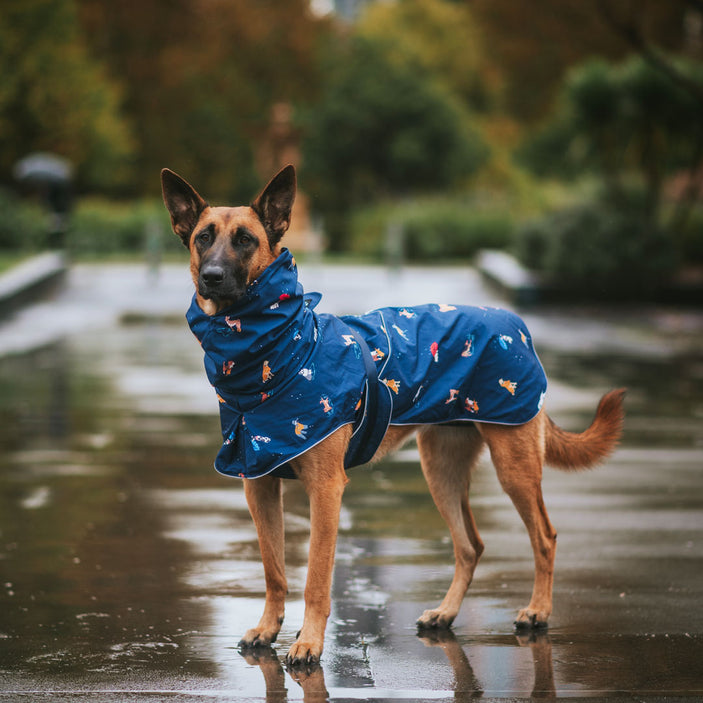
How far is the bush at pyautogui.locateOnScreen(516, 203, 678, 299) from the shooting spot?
20.6 m

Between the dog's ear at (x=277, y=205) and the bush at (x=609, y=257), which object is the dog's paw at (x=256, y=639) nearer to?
the dog's ear at (x=277, y=205)

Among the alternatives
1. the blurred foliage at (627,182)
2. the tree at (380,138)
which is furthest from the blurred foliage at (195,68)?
the blurred foliage at (627,182)

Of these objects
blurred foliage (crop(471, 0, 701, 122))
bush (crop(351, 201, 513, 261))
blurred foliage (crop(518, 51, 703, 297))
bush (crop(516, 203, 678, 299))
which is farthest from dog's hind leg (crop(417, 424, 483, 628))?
blurred foliage (crop(471, 0, 701, 122))

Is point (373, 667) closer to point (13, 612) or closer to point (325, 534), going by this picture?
point (325, 534)

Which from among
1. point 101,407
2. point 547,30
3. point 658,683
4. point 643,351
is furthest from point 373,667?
point 547,30

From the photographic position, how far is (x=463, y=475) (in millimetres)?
5680

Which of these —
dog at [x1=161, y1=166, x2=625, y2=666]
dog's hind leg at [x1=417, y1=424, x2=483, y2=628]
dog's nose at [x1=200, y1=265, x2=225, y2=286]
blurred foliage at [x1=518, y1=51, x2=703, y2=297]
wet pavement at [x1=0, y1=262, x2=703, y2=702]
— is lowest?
blurred foliage at [x1=518, y1=51, x2=703, y2=297]

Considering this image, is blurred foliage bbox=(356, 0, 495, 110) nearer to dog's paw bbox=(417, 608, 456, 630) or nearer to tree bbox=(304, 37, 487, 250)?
tree bbox=(304, 37, 487, 250)

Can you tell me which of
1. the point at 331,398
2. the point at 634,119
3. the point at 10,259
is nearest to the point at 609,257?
the point at 634,119

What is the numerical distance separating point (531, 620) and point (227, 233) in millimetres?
2140

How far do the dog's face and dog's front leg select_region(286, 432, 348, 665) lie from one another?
718mm

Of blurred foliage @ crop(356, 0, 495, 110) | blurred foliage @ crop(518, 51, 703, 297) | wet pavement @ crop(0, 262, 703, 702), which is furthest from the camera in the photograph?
blurred foliage @ crop(356, 0, 495, 110)

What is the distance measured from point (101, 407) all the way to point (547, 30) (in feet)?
93.8

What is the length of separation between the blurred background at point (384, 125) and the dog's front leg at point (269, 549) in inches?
633
